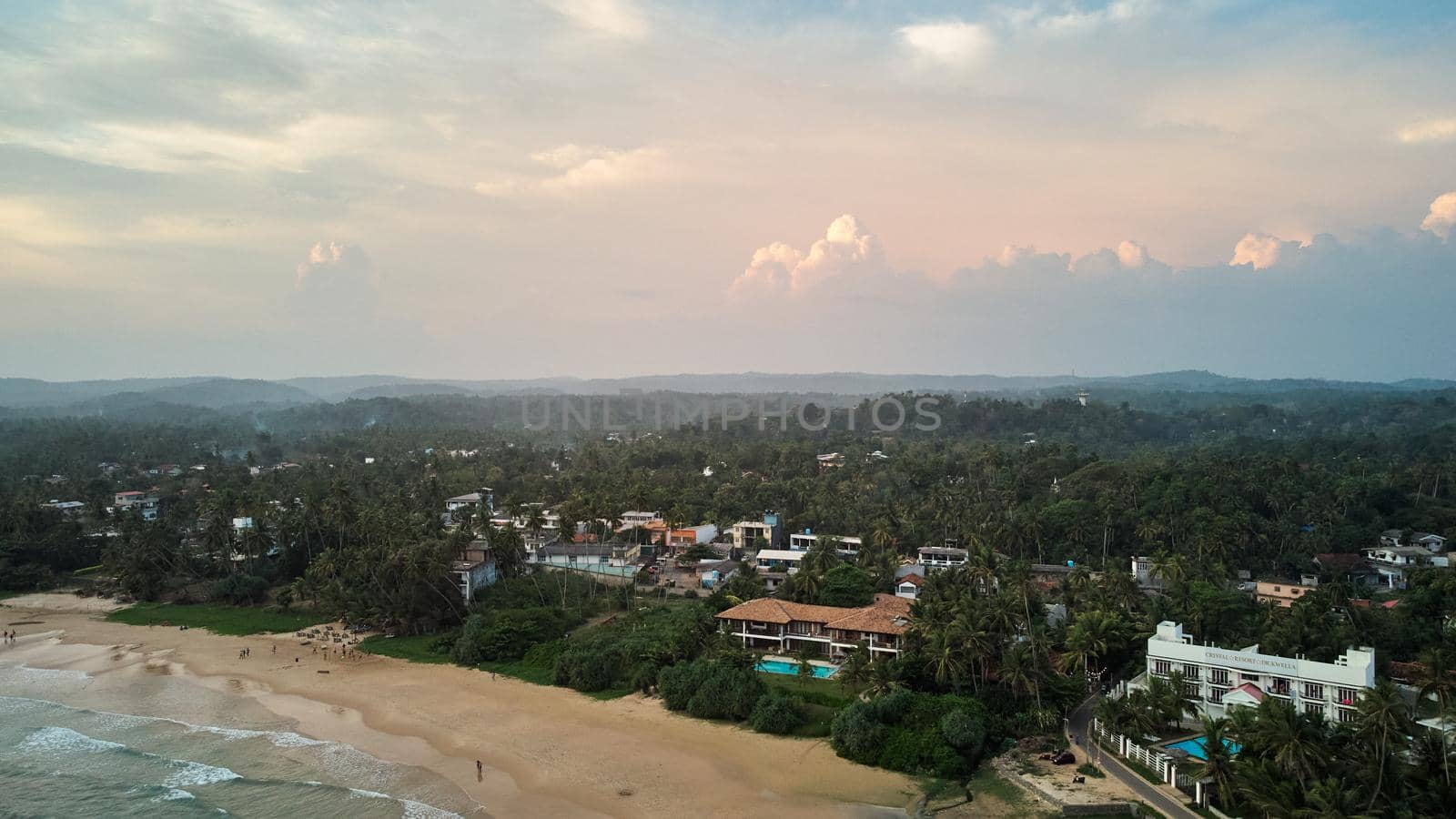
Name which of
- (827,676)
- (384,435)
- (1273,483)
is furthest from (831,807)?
(384,435)

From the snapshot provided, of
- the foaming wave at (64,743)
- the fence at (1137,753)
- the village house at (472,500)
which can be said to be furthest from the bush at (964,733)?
the village house at (472,500)

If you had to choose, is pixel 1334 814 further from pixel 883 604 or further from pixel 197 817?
pixel 197 817

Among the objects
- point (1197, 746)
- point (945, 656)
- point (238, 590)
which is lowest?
point (238, 590)

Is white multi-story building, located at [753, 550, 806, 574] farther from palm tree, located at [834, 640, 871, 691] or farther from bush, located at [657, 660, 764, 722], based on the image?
palm tree, located at [834, 640, 871, 691]

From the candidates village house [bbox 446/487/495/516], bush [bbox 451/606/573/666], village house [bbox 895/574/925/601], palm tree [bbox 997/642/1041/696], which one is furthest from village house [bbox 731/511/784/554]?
palm tree [bbox 997/642/1041/696]

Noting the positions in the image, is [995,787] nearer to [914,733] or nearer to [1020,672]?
[914,733]

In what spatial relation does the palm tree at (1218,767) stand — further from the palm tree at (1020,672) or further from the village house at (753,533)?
the village house at (753,533)

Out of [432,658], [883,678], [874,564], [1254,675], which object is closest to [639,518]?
[874,564]
